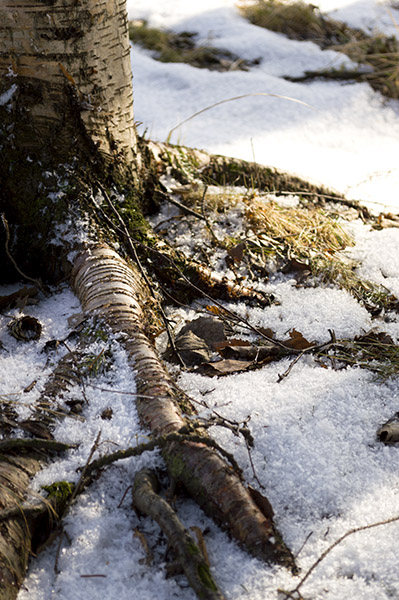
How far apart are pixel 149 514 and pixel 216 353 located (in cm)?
79

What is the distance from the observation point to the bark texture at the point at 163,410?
122 cm

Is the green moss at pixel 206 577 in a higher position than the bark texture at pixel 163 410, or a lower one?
lower

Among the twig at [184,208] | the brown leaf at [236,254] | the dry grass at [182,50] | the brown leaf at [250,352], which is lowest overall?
the brown leaf at [250,352]

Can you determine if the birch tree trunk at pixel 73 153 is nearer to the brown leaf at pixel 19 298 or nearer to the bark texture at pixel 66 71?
the bark texture at pixel 66 71

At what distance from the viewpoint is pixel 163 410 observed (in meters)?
1.46

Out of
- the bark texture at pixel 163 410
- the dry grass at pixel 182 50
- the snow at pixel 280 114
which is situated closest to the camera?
the bark texture at pixel 163 410

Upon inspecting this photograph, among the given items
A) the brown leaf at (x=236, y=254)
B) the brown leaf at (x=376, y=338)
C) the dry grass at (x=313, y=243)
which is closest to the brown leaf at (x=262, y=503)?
the brown leaf at (x=376, y=338)

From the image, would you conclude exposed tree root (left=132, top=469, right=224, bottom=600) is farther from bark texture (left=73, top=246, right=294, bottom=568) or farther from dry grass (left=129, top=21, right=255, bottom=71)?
dry grass (left=129, top=21, right=255, bottom=71)

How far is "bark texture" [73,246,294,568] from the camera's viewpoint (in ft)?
3.99

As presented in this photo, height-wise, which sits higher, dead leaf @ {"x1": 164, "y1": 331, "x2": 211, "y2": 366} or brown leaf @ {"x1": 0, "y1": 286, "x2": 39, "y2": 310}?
brown leaf @ {"x1": 0, "y1": 286, "x2": 39, "y2": 310}

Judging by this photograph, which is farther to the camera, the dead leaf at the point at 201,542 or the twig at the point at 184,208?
the twig at the point at 184,208

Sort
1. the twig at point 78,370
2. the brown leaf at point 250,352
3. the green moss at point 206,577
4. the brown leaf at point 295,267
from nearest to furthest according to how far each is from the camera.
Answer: the green moss at point 206,577 → the twig at point 78,370 → the brown leaf at point 250,352 → the brown leaf at point 295,267

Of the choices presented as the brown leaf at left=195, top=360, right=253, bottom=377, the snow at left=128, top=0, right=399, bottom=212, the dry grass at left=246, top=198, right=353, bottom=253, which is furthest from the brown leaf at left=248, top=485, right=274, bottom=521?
the snow at left=128, top=0, right=399, bottom=212

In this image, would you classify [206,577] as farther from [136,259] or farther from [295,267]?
[295,267]
